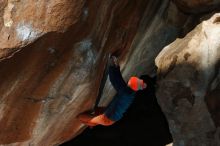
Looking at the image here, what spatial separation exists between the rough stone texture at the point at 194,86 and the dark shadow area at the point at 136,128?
2.26 m

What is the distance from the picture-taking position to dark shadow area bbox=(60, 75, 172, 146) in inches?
307

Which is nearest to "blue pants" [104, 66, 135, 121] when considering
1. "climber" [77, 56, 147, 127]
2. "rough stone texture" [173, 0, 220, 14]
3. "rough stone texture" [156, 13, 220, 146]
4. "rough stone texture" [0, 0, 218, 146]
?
"climber" [77, 56, 147, 127]

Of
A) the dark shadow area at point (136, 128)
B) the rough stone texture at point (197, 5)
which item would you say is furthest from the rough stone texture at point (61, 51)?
the dark shadow area at point (136, 128)

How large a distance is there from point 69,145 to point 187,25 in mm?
3422

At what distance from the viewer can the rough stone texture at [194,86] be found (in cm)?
514

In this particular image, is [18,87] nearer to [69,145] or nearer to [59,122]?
[59,122]

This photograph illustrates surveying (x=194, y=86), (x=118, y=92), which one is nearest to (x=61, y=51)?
(x=118, y=92)

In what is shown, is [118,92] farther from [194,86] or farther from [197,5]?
[197,5]

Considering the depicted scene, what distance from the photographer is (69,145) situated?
26.2 feet

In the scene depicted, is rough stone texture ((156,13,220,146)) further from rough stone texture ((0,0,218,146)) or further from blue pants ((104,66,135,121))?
blue pants ((104,66,135,121))

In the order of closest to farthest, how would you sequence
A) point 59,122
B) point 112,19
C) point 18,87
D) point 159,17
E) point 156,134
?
point 18,87 → point 112,19 → point 59,122 → point 159,17 → point 156,134

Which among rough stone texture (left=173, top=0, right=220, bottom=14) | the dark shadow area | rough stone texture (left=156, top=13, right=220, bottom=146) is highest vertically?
rough stone texture (left=173, top=0, right=220, bottom=14)

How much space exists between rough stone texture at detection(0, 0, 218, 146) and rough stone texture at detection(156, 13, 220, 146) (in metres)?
0.19

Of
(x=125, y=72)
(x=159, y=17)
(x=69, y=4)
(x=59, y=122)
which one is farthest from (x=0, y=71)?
(x=159, y=17)
